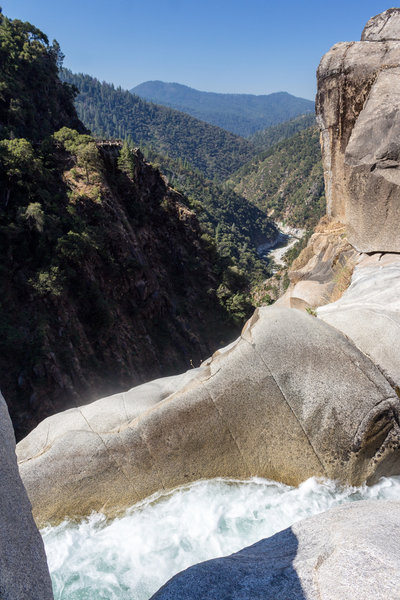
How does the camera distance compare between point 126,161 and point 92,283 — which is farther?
point 126,161

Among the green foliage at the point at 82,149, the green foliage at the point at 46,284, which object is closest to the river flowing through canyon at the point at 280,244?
the green foliage at the point at 82,149

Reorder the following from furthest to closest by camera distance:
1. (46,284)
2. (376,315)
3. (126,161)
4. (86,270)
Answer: (126,161) → (86,270) → (46,284) → (376,315)

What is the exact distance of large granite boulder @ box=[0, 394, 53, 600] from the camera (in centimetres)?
308

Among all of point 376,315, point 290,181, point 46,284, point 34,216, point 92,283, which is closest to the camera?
point 376,315

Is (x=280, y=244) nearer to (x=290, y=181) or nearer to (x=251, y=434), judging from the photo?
(x=290, y=181)

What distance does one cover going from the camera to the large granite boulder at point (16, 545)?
308cm

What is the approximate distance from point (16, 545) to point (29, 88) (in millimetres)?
53682

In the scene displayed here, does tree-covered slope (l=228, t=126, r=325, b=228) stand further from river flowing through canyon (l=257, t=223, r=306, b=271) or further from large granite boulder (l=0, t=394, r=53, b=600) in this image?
large granite boulder (l=0, t=394, r=53, b=600)

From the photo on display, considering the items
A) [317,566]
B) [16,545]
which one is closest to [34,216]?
[16,545]

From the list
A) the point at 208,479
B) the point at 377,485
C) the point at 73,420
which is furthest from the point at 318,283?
the point at 73,420

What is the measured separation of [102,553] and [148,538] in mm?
824

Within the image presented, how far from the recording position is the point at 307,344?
24.7ft

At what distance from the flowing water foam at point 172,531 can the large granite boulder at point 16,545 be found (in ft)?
10.0

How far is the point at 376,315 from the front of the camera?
7902 millimetres
